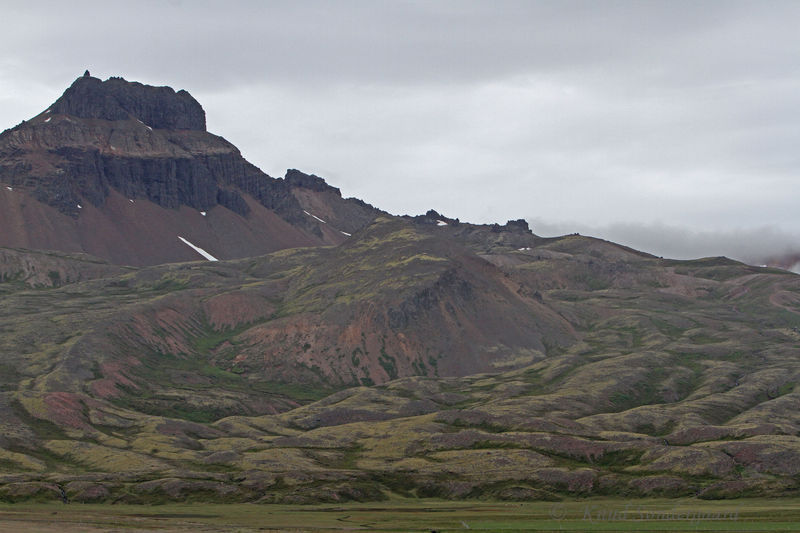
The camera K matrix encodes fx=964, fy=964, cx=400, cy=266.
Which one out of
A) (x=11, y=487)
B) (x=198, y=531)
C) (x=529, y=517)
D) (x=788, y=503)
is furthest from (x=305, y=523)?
(x=788, y=503)

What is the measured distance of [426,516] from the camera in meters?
160

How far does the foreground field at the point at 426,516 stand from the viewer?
136625 mm

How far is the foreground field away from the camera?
13662 centimetres

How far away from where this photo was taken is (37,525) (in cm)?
14050

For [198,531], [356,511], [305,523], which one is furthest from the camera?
[356,511]

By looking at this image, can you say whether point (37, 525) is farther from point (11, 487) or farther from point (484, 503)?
point (484, 503)

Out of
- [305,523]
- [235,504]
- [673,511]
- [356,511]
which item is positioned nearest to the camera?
[305,523]

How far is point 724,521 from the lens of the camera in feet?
465

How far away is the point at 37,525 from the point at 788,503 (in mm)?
131736

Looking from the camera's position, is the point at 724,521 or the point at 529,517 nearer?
the point at 724,521

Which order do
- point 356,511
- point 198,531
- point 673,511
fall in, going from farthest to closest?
point 356,511 < point 673,511 < point 198,531

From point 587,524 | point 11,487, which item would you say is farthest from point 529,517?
point 11,487

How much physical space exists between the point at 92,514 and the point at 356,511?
151 ft

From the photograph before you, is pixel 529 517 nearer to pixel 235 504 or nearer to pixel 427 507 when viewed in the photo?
pixel 427 507
